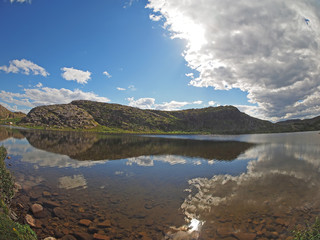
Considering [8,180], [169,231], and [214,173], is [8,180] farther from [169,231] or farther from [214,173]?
[214,173]

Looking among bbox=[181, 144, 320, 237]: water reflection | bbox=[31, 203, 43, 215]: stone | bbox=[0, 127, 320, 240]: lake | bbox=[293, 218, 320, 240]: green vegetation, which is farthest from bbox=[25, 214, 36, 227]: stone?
bbox=[293, 218, 320, 240]: green vegetation

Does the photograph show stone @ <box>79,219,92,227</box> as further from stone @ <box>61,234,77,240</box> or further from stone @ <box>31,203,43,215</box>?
stone @ <box>31,203,43,215</box>

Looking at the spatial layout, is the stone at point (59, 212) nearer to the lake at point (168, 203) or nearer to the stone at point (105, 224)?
the lake at point (168, 203)

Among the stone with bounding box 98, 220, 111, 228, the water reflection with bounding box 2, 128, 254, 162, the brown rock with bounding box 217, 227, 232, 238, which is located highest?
A: the water reflection with bounding box 2, 128, 254, 162

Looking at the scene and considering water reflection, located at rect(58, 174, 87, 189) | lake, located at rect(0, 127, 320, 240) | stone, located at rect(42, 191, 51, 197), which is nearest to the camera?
lake, located at rect(0, 127, 320, 240)

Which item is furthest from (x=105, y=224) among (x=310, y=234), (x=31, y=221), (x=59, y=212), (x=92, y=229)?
(x=310, y=234)

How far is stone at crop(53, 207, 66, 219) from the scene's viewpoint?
1470 cm

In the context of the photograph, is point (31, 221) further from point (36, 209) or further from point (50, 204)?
point (50, 204)

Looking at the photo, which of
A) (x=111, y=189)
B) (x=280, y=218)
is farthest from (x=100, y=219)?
(x=280, y=218)

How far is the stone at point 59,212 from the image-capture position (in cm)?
A: 1470

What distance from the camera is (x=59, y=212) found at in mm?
15227

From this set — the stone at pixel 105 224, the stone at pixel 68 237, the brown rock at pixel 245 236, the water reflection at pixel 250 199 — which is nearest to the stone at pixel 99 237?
the stone at pixel 105 224

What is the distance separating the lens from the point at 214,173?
1193 inches

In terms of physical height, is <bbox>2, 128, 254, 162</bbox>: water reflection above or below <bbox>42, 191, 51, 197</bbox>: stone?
above
